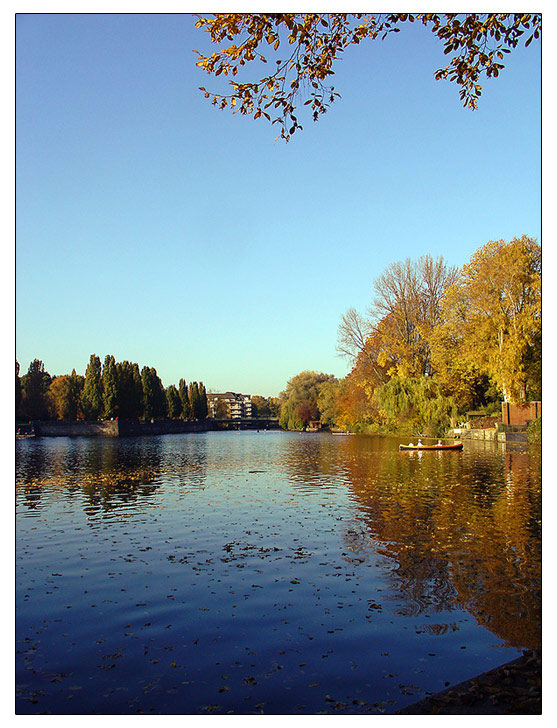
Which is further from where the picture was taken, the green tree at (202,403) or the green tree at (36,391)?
the green tree at (202,403)

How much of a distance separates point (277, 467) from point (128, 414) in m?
64.7

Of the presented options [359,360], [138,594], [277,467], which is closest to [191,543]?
[138,594]

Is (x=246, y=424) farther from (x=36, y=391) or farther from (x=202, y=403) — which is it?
(x=36, y=391)

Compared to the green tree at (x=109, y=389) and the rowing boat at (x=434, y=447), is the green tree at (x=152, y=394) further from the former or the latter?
the rowing boat at (x=434, y=447)

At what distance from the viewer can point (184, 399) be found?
119m

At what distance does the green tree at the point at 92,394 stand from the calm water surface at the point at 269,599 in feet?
232

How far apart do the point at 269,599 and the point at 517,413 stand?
105 feet

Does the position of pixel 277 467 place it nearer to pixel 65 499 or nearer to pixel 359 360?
pixel 65 499

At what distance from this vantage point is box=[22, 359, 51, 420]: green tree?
81.7 m

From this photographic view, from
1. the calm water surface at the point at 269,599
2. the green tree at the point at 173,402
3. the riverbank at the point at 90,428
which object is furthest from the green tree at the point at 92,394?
the calm water surface at the point at 269,599

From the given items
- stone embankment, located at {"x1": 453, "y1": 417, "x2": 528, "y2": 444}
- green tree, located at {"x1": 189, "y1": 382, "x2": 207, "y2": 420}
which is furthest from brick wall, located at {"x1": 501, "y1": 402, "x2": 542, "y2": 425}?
green tree, located at {"x1": 189, "y1": 382, "x2": 207, "y2": 420}

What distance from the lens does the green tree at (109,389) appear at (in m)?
85.1

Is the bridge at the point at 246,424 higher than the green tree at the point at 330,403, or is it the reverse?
the green tree at the point at 330,403

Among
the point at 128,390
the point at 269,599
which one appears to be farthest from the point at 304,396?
the point at 269,599
